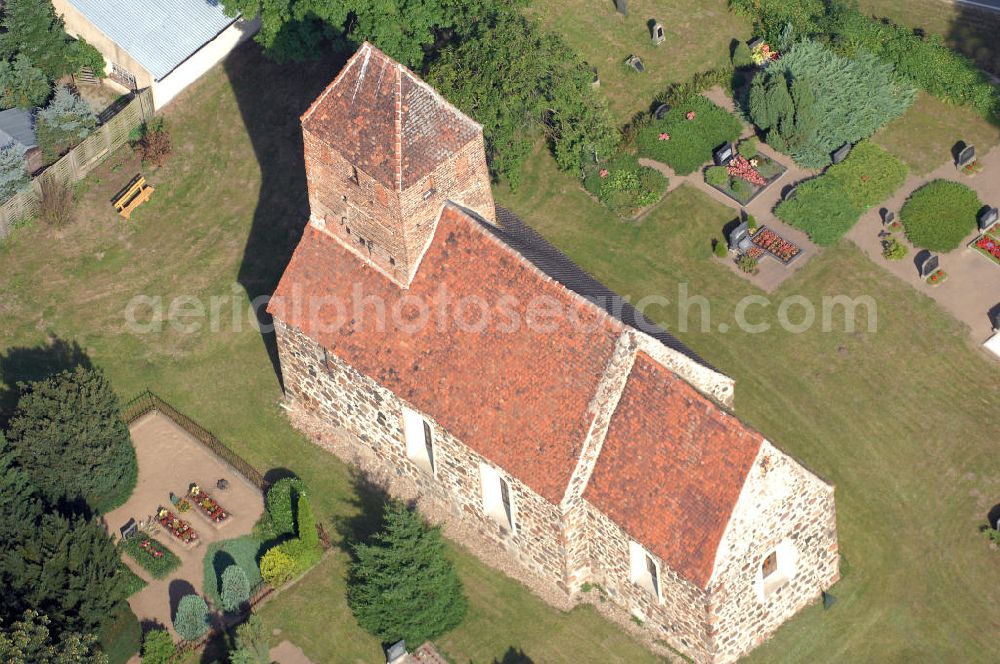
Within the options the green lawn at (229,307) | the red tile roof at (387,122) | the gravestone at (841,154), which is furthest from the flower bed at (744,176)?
the green lawn at (229,307)

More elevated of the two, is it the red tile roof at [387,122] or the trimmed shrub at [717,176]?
the red tile roof at [387,122]

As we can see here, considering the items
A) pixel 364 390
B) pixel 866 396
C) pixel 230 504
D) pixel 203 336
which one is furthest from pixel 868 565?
pixel 203 336

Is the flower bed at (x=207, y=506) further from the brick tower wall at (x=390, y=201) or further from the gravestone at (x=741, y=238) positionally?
the gravestone at (x=741, y=238)

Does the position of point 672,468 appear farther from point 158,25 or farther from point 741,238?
point 158,25

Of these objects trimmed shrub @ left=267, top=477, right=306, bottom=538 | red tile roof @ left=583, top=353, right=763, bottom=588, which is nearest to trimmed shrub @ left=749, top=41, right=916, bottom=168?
red tile roof @ left=583, top=353, right=763, bottom=588

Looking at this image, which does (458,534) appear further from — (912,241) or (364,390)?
(912,241)

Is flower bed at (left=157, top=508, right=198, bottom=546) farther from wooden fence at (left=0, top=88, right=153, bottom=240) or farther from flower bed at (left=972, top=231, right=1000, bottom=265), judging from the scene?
flower bed at (left=972, top=231, right=1000, bottom=265)

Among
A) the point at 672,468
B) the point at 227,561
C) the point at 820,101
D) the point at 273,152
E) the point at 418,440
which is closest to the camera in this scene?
the point at 672,468

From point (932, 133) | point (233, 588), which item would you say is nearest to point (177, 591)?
point (233, 588)
